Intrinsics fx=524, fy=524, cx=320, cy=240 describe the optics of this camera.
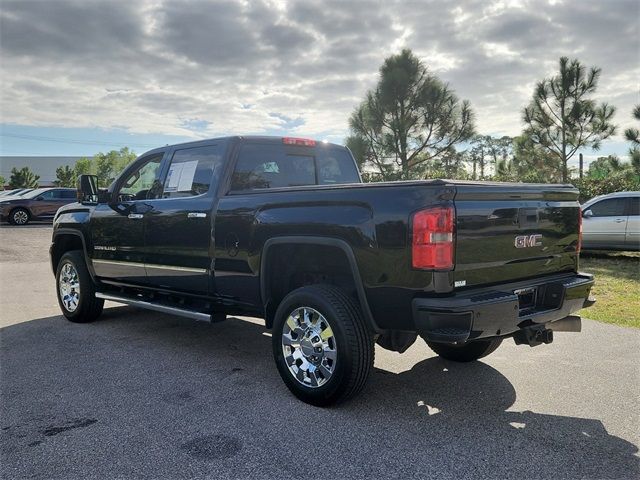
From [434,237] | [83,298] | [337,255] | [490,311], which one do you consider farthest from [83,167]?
[490,311]

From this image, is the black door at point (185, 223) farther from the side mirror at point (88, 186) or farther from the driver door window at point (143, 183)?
the side mirror at point (88, 186)

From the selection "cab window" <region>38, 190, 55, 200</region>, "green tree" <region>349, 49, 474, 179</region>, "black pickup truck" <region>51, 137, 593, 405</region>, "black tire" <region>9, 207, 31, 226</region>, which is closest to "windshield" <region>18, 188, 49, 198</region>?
"cab window" <region>38, 190, 55, 200</region>

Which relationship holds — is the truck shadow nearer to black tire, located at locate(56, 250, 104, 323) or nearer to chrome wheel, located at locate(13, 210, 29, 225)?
black tire, located at locate(56, 250, 104, 323)

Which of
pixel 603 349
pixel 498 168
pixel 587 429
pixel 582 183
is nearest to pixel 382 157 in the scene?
pixel 498 168

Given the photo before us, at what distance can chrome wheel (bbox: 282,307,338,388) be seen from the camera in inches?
Answer: 142

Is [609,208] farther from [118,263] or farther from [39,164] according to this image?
[39,164]

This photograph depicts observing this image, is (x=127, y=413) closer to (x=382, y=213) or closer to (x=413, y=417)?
(x=413, y=417)

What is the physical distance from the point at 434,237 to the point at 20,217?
76.5 feet

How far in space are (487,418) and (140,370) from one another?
2.78 meters

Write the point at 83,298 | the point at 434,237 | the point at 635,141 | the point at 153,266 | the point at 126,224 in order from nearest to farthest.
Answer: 1. the point at 434,237
2. the point at 153,266
3. the point at 126,224
4. the point at 83,298
5. the point at 635,141

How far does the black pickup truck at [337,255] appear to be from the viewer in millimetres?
3168

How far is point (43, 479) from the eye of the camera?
8.88 feet

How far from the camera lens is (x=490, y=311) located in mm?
3164

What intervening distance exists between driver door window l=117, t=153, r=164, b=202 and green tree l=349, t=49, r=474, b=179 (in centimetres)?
2391
